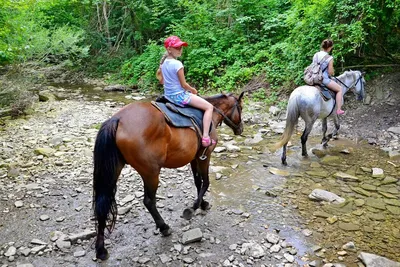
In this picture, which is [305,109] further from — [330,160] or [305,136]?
[330,160]

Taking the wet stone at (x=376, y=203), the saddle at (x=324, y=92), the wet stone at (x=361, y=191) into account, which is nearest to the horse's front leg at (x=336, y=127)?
the saddle at (x=324, y=92)

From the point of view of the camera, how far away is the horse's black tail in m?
3.49

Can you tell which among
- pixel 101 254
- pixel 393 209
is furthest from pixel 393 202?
pixel 101 254

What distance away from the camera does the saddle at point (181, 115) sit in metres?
4.00

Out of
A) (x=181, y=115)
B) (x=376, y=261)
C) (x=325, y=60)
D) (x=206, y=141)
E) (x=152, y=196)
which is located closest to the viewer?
(x=376, y=261)

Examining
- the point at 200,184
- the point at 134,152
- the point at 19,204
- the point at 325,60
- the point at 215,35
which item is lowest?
the point at 19,204

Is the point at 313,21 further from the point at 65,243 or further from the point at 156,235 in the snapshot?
the point at 65,243

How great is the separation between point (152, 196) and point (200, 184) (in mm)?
1147

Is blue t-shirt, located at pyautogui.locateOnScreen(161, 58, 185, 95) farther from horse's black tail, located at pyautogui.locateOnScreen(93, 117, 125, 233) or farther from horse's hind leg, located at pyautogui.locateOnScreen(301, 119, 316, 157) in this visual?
horse's hind leg, located at pyautogui.locateOnScreen(301, 119, 316, 157)

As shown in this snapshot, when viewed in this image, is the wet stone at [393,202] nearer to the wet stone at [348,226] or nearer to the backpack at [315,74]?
the wet stone at [348,226]

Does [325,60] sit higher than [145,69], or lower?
higher

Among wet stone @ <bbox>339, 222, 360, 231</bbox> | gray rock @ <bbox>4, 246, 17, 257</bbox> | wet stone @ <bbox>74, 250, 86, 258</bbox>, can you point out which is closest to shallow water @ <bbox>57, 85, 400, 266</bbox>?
wet stone @ <bbox>339, 222, 360, 231</bbox>

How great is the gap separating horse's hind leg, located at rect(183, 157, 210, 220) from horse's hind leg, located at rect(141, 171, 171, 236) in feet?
1.58

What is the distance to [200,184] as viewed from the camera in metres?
4.87
